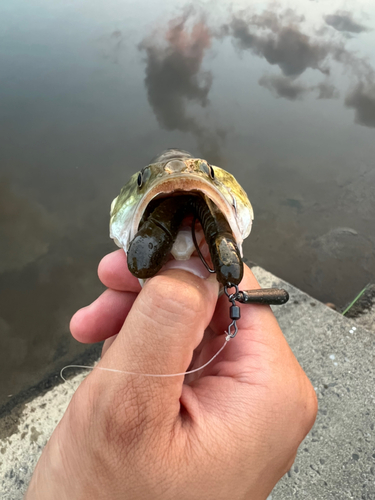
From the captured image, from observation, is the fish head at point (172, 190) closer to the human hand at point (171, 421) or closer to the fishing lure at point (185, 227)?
the fishing lure at point (185, 227)

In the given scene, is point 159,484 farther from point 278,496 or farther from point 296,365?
point 278,496

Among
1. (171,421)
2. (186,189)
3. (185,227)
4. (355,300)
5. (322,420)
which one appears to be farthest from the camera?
(355,300)

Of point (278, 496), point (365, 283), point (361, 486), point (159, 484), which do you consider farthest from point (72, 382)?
point (365, 283)

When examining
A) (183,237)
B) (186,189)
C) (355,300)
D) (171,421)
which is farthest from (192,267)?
(355,300)

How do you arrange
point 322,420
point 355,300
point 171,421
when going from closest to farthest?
point 171,421
point 322,420
point 355,300

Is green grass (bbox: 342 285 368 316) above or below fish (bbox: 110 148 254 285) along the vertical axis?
below

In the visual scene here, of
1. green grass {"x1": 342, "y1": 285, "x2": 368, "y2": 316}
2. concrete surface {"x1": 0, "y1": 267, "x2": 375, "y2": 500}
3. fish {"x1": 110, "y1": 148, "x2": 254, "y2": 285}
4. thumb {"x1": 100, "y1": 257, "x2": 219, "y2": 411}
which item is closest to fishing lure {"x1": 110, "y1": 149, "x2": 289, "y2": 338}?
fish {"x1": 110, "y1": 148, "x2": 254, "y2": 285}

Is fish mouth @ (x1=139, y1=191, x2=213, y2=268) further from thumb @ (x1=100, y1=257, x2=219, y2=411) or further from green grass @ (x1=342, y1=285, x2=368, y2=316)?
green grass @ (x1=342, y1=285, x2=368, y2=316)

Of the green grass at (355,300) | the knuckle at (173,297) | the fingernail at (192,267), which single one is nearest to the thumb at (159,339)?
the knuckle at (173,297)

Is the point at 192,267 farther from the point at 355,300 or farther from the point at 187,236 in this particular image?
the point at 355,300
